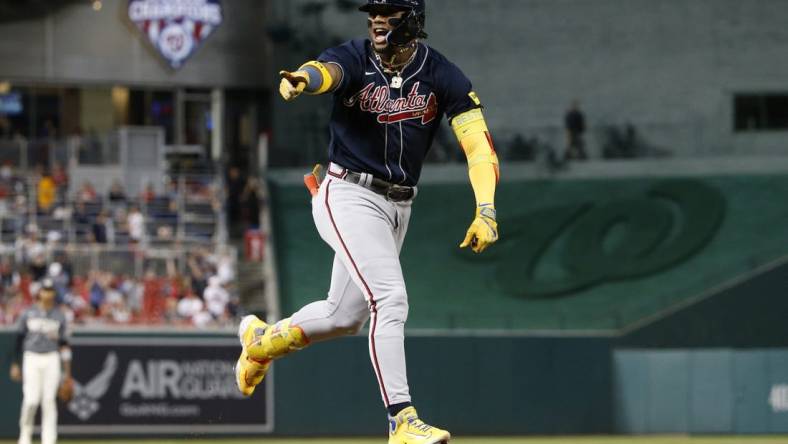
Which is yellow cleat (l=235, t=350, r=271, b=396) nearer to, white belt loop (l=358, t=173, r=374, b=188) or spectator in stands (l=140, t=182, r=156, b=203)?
white belt loop (l=358, t=173, r=374, b=188)

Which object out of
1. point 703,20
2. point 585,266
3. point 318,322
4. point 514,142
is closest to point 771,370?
point 585,266

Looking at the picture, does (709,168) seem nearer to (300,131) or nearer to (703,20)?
(703,20)

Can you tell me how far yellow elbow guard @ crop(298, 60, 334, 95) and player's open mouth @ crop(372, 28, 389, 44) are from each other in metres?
0.42

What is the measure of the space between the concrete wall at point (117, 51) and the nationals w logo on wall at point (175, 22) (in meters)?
0.25

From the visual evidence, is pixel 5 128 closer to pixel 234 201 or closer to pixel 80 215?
pixel 234 201

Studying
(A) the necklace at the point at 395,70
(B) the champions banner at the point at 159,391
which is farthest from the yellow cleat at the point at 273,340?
(B) the champions banner at the point at 159,391

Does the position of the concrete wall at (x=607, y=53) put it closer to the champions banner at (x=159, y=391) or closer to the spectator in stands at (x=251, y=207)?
the spectator in stands at (x=251, y=207)

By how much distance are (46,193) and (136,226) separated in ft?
7.15

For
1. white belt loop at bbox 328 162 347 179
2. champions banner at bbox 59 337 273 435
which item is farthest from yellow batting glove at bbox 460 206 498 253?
champions banner at bbox 59 337 273 435

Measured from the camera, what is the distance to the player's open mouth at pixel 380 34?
7480 millimetres

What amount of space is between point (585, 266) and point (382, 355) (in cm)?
1980

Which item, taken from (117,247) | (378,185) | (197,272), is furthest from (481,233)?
(117,247)

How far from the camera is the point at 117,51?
3186cm

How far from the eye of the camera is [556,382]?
64.7 ft
